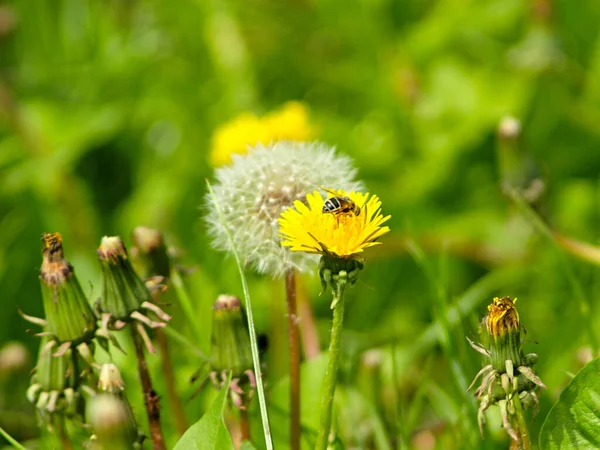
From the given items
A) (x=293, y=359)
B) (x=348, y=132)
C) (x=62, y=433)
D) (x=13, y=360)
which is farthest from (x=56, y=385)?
(x=348, y=132)

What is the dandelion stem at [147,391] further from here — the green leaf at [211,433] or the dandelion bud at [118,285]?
the green leaf at [211,433]

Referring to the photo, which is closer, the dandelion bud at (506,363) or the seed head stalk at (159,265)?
the dandelion bud at (506,363)

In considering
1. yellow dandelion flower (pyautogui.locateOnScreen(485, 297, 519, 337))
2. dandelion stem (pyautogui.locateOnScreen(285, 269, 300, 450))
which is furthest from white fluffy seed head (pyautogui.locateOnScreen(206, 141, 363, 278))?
yellow dandelion flower (pyautogui.locateOnScreen(485, 297, 519, 337))

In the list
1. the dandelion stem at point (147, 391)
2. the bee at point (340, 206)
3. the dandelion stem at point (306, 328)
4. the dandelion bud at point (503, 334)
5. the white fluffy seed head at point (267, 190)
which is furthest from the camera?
the dandelion stem at point (306, 328)

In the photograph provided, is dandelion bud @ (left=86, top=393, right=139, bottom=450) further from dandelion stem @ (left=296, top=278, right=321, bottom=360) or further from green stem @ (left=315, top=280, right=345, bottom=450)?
dandelion stem @ (left=296, top=278, right=321, bottom=360)

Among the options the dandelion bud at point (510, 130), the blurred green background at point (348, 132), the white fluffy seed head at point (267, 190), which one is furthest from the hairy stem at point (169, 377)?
the dandelion bud at point (510, 130)
